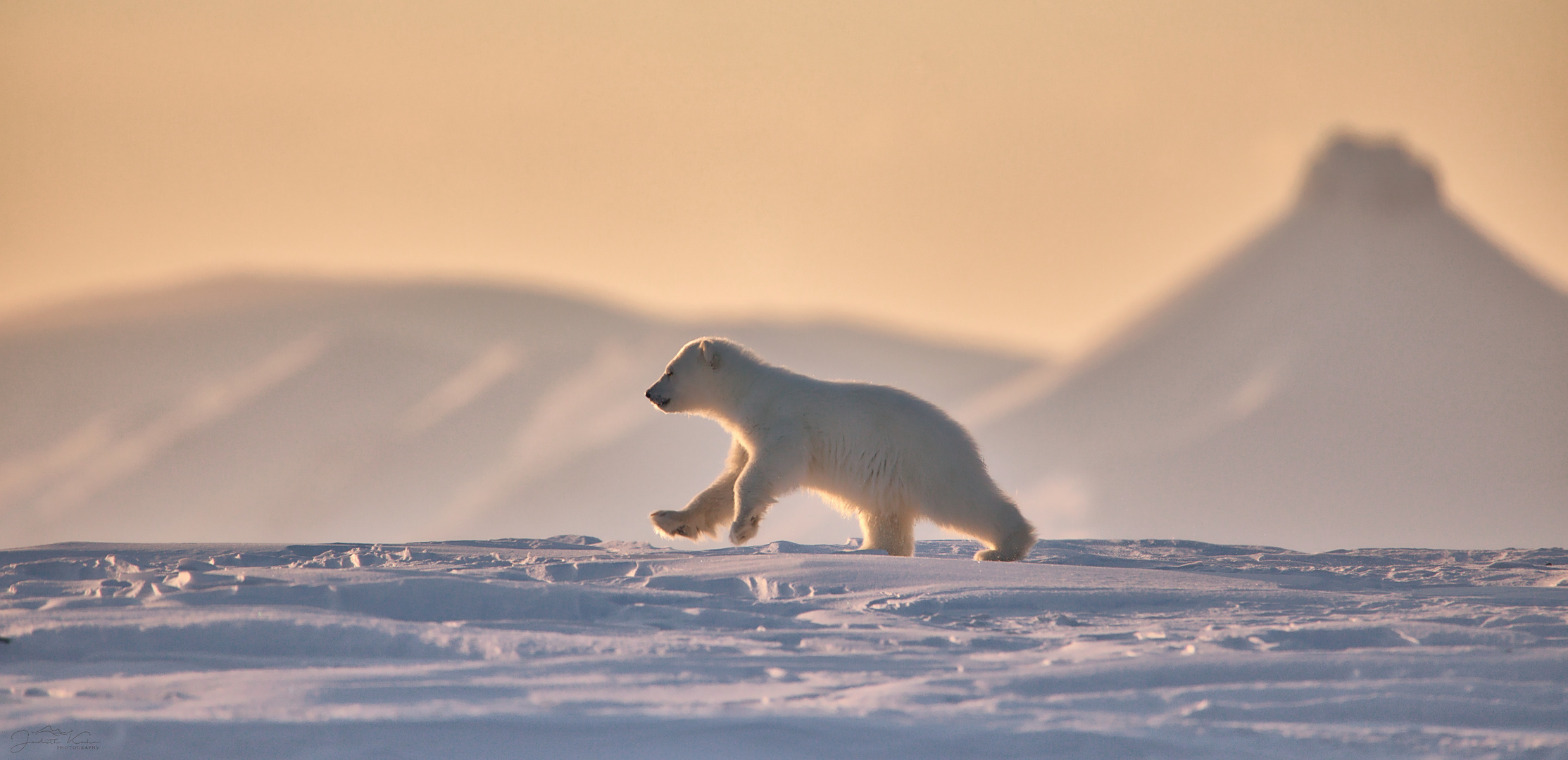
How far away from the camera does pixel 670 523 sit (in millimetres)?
7641

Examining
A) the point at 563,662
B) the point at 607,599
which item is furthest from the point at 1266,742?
the point at 607,599

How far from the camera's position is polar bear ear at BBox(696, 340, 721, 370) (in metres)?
8.02

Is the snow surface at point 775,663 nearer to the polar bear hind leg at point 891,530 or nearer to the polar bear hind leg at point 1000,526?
the polar bear hind leg at point 1000,526

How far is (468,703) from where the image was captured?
2703 mm

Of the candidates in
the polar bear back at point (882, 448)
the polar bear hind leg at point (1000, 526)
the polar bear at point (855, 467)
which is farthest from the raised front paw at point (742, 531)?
the polar bear hind leg at point (1000, 526)

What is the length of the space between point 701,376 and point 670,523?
1.06m

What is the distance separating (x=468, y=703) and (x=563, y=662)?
0.50m

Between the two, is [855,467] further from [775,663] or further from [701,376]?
[775,663]

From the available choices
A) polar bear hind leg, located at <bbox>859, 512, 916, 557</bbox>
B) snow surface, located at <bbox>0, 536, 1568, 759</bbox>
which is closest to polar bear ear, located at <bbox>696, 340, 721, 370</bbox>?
polar bear hind leg, located at <bbox>859, 512, 916, 557</bbox>

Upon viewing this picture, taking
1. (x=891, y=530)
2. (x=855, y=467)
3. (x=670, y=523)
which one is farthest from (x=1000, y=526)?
(x=670, y=523)

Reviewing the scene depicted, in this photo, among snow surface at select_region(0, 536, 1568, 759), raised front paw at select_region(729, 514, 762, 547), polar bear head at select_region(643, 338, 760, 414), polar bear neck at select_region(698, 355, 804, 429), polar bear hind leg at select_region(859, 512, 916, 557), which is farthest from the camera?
polar bear head at select_region(643, 338, 760, 414)

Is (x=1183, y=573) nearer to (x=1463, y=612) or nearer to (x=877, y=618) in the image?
(x=1463, y=612)

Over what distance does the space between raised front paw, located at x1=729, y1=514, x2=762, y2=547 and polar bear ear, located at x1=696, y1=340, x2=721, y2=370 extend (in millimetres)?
1337

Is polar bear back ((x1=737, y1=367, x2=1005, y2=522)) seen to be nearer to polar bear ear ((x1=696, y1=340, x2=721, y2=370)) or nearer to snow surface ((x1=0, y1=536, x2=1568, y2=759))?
polar bear ear ((x1=696, y1=340, x2=721, y2=370))
